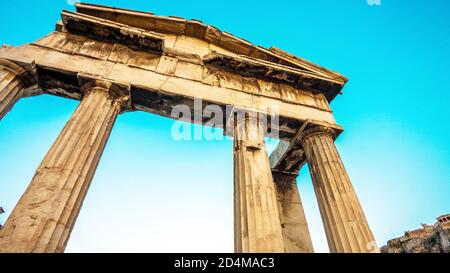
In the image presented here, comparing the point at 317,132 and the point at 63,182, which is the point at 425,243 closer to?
the point at 317,132

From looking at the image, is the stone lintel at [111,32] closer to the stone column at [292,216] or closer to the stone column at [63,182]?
the stone column at [63,182]

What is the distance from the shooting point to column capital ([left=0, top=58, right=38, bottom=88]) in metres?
6.49

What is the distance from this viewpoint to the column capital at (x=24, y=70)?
6492 mm

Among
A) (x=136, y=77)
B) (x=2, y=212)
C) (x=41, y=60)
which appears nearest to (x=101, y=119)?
(x=136, y=77)

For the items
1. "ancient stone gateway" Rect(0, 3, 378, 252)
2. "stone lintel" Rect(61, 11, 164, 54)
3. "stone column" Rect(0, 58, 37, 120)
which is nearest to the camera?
"ancient stone gateway" Rect(0, 3, 378, 252)

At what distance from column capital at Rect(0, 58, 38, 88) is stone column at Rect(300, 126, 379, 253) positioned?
8429 mm

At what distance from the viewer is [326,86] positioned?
376 inches

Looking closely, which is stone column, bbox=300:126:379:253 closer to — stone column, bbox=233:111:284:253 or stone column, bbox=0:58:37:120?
stone column, bbox=233:111:284:253

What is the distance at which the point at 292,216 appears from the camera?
9.33 metres

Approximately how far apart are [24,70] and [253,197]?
Result: 6.99 metres

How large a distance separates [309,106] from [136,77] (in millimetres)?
5996

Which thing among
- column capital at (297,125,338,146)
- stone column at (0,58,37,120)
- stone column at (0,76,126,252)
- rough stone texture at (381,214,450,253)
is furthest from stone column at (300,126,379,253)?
rough stone texture at (381,214,450,253)

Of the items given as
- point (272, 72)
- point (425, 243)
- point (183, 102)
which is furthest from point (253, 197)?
point (425, 243)
